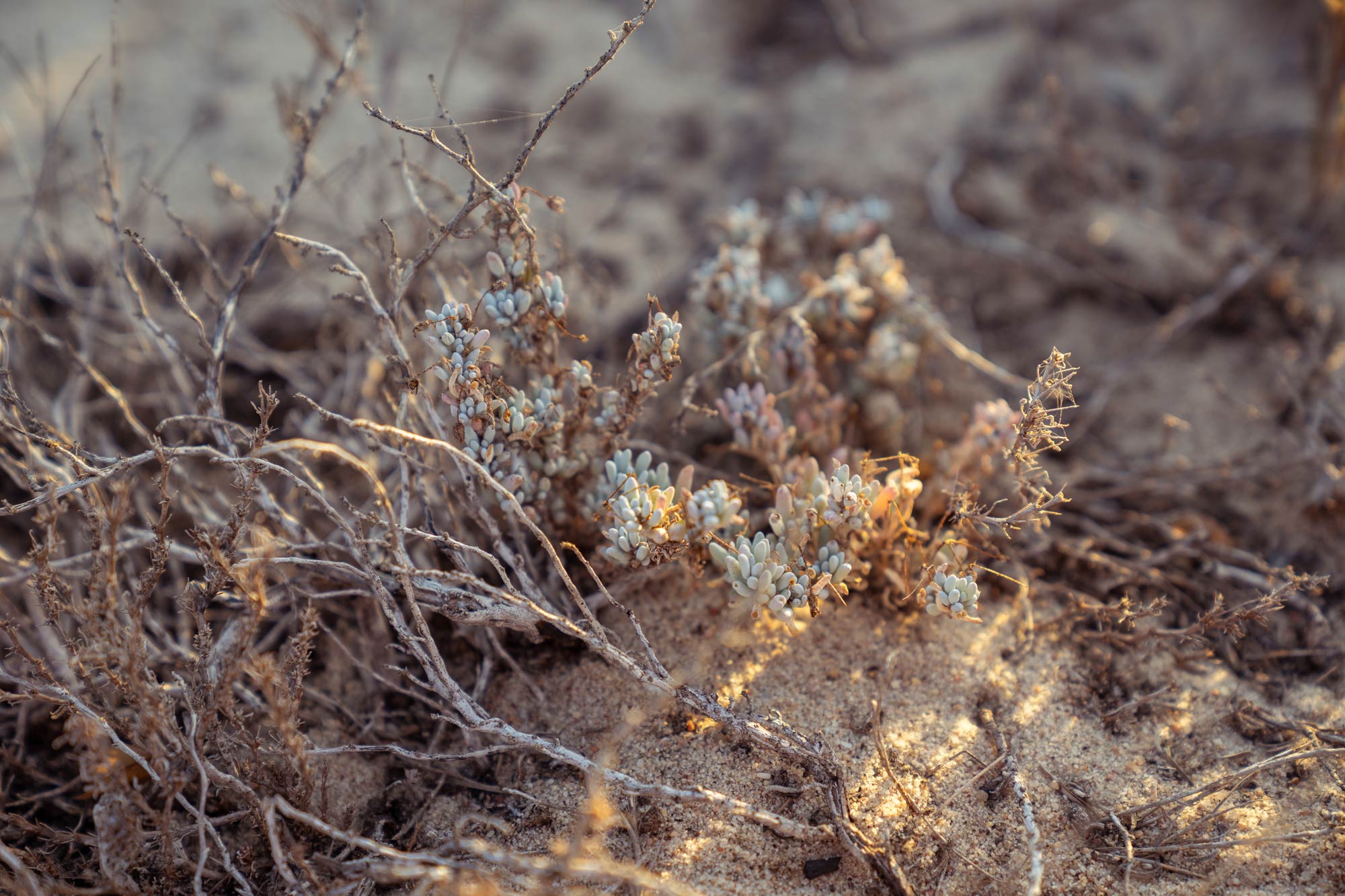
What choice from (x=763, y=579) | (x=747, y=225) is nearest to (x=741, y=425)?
(x=763, y=579)

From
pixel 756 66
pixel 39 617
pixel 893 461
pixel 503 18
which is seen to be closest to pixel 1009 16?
pixel 756 66

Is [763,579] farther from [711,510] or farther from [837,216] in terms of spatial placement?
[837,216]

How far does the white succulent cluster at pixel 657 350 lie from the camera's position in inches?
62.0

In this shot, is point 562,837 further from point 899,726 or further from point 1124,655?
point 1124,655

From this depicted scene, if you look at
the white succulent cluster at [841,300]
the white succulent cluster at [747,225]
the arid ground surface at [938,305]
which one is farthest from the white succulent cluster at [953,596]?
the white succulent cluster at [747,225]

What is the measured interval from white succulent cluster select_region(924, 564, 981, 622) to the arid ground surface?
0.49 feet

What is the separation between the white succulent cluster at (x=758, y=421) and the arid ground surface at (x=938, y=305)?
221mm

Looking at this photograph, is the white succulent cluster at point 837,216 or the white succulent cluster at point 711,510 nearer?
the white succulent cluster at point 711,510

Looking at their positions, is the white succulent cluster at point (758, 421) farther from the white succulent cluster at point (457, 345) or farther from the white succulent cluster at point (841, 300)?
the white succulent cluster at point (457, 345)

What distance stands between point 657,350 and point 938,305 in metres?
1.24

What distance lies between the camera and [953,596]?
155 centimetres

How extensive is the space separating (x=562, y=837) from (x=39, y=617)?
1.18 metres

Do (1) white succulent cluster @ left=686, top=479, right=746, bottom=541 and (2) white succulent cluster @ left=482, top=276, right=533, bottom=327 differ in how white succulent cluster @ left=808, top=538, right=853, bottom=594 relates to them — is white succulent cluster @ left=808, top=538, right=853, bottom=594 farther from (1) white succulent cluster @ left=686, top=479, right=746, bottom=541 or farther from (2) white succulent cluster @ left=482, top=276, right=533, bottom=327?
(2) white succulent cluster @ left=482, top=276, right=533, bottom=327

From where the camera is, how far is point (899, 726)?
160 cm
